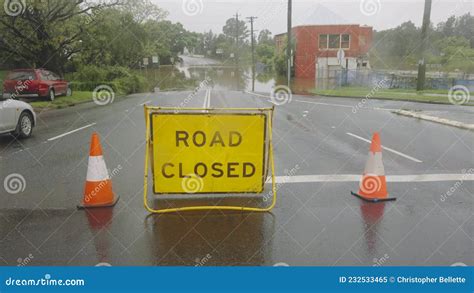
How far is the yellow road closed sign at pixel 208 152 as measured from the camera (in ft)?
17.8

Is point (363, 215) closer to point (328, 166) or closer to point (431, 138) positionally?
point (328, 166)

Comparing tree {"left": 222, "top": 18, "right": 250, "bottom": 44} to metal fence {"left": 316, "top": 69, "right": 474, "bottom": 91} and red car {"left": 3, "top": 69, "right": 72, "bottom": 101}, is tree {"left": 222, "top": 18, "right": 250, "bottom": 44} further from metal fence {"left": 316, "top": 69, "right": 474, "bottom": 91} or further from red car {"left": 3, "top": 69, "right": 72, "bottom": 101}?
red car {"left": 3, "top": 69, "right": 72, "bottom": 101}

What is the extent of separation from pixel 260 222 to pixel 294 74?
52.8m

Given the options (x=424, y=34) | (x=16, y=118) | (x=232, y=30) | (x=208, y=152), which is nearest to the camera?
(x=208, y=152)

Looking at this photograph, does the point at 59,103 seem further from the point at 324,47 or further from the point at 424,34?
the point at 324,47

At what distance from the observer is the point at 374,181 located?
5879 mm

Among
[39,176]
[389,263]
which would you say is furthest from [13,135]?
[389,263]

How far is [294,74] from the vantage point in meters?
56.2

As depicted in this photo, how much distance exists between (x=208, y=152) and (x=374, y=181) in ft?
7.81

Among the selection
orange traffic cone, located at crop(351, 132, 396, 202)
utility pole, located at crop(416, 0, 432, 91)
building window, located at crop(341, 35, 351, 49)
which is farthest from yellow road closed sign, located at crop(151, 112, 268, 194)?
building window, located at crop(341, 35, 351, 49)

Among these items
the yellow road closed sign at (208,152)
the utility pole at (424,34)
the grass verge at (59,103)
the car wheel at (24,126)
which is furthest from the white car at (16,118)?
the utility pole at (424,34)

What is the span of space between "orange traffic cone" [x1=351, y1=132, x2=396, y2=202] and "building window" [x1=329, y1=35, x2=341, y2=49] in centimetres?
5128

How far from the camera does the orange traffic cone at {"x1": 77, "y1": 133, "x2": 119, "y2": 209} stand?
5516 millimetres

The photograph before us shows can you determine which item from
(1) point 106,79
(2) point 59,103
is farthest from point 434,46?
(2) point 59,103
